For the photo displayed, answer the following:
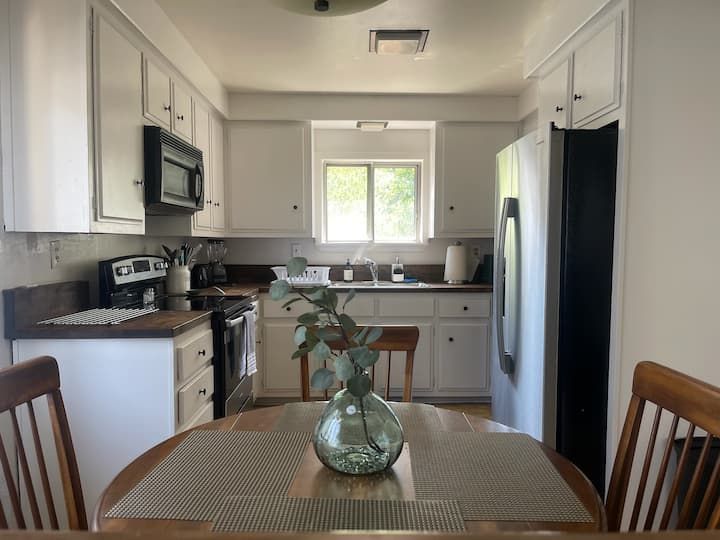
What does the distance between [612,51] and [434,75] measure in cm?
142

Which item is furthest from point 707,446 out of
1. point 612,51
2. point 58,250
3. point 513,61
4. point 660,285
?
point 513,61

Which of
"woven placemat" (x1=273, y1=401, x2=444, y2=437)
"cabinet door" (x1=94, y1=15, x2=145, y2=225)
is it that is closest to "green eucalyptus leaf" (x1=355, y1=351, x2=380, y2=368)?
"woven placemat" (x1=273, y1=401, x2=444, y2=437)

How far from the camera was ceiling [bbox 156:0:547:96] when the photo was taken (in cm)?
221

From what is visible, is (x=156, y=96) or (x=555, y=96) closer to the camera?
(x=156, y=96)

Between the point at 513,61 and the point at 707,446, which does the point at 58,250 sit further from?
the point at 513,61

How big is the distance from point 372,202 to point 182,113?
1.81m

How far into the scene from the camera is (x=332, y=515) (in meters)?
0.77

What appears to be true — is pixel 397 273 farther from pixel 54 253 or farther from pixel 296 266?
pixel 296 266

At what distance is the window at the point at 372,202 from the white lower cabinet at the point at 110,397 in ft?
7.95

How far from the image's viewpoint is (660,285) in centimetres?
176

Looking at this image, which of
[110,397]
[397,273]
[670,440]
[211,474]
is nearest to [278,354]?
[397,273]

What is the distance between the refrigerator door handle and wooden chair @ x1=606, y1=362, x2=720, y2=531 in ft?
4.05

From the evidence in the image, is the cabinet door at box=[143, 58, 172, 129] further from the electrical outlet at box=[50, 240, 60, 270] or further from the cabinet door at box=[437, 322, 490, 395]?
the cabinet door at box=[437, 322, 490, 395]

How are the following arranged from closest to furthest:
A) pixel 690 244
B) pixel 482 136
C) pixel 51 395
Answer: pixel 51 395 < pixel 690 244 < pixel 482 136
